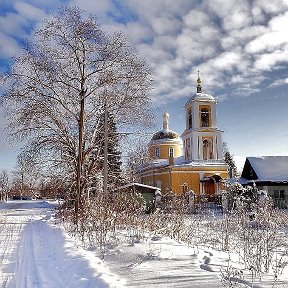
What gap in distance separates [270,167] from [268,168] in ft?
0.83

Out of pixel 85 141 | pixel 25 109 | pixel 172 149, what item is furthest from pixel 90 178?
pixel 172 149

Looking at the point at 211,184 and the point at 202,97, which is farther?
the point at 202,97

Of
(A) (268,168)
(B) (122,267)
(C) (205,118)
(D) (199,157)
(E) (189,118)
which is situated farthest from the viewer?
(E) (189,118)

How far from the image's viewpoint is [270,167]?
30.2 m

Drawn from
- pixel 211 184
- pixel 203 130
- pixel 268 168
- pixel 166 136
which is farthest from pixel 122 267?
pixel 166 136

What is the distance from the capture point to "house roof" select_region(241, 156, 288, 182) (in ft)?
95.8

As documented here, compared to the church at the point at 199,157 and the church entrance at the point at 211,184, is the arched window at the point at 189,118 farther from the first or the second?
the church entrance at the point at 211,184

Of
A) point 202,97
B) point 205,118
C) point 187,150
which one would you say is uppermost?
point 202,97

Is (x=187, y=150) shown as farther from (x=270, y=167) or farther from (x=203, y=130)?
(x=270, y=167)

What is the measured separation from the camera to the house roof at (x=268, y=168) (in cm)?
2919

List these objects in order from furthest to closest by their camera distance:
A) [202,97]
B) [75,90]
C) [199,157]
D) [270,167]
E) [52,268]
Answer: [199,157]
[202,97]
[270,167]
[75,90]
[52,268]

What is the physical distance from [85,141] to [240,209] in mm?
11785

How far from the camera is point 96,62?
17.0 meters

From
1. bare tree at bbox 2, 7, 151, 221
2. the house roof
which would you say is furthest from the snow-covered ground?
the house roof
